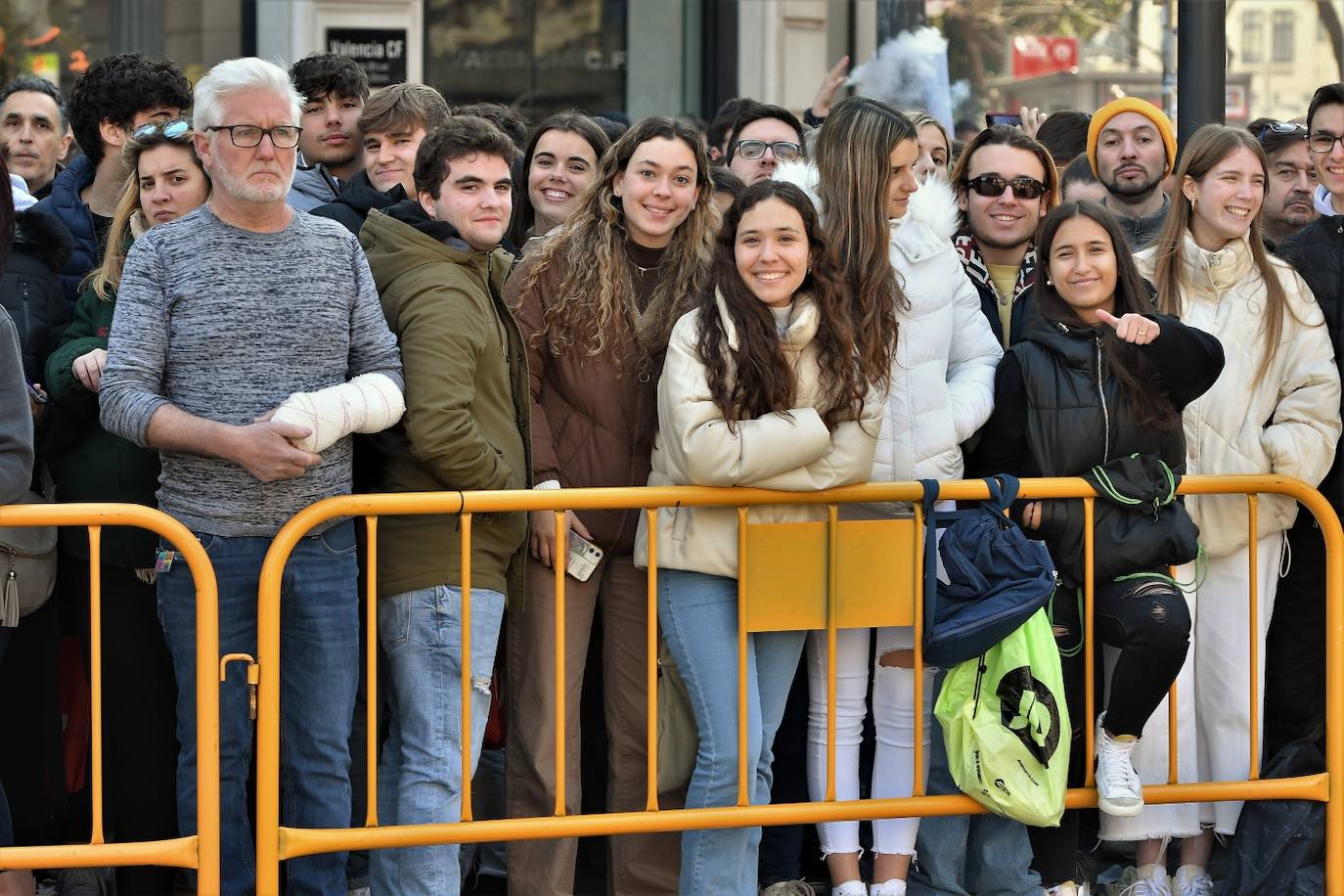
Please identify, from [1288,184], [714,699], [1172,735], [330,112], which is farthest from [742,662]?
[1288,184]

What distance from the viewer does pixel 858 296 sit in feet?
17.6

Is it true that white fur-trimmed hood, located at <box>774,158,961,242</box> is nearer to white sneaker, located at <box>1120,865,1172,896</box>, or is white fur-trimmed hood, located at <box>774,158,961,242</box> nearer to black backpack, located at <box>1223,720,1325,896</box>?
black backpack, located at <box>1223,720,1325,896</box>

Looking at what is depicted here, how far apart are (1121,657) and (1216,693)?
2.18 ft

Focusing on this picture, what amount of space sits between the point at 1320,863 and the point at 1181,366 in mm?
1564

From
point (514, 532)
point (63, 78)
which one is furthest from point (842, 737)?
point (63, 78)

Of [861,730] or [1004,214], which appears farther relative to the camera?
[1004,214]

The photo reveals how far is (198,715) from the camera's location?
190 inches

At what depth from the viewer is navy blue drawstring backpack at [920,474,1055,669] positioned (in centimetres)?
514

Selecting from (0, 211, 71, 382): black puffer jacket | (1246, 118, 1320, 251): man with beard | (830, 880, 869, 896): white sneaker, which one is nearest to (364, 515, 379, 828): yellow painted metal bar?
(0, 211, 71, 382): black puffer jacket

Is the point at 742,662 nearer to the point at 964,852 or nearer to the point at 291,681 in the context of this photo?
the point at 964,852

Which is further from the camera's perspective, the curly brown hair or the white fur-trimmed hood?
the white fur-trimmed hood

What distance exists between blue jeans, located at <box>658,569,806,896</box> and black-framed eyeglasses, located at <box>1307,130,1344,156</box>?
2795 mm

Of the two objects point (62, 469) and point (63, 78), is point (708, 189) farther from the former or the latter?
point (63, 78)

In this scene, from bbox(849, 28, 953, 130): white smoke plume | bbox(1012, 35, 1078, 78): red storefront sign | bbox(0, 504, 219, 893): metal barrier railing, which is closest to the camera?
bbox(0, 504, 219, 893): metal barrier railing
